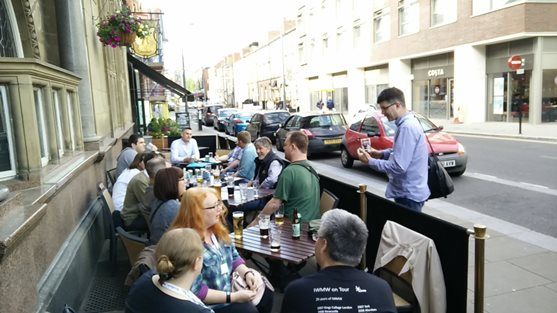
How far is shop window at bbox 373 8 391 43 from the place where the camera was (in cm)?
3297

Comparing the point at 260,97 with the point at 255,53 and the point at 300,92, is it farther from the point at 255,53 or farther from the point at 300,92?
the point at 300,92

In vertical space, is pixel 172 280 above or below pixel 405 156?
below

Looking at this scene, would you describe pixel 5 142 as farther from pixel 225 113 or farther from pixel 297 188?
pixel 225 113

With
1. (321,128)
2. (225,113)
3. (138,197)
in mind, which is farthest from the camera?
(225,113)

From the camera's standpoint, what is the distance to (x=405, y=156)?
4203mm

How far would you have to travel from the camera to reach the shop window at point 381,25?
33.0 m

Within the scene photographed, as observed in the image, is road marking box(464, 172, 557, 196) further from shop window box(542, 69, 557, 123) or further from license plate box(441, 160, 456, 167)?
shop window box(542, 69, 557, 123)

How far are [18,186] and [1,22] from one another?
5.88 ft

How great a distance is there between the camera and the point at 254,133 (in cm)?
2111

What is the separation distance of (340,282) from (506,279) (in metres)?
3.14

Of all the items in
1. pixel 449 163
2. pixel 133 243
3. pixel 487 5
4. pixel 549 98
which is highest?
pixel 487 5

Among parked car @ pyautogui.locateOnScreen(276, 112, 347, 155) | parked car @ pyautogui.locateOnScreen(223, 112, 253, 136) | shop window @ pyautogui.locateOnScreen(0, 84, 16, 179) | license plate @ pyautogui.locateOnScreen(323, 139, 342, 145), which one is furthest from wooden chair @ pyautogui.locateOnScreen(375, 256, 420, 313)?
Result: parked car @ pyautogui.locateOnScreen(223, 112, 253, 136)

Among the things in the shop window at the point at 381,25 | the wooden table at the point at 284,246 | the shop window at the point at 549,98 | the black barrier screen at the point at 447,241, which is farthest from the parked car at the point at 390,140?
the shop window at the point at 381,25

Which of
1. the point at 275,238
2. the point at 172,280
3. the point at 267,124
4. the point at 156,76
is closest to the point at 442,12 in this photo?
the point at 267,124
